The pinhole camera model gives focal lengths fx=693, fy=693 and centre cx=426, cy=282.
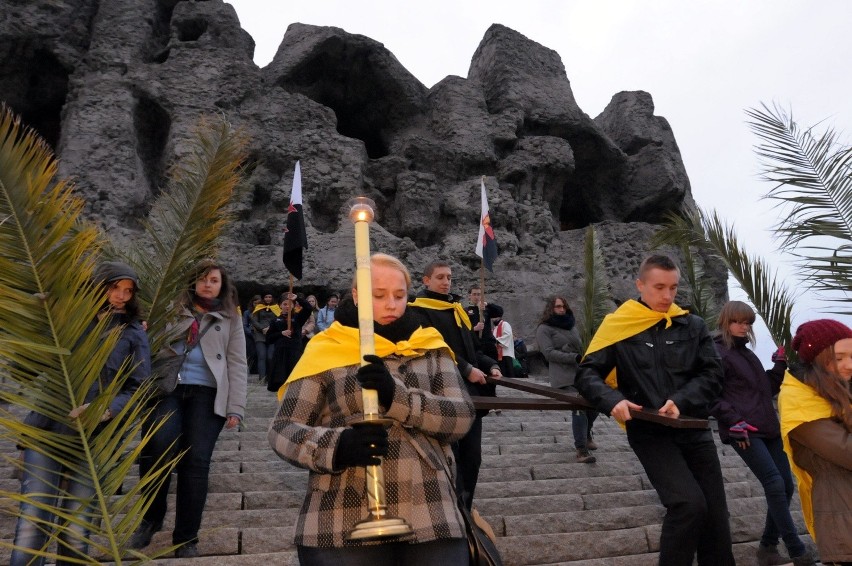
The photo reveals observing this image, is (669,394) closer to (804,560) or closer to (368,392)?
(804,560)

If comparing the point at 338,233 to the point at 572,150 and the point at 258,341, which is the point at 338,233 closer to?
the point at 258,341

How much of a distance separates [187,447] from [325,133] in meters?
15.5

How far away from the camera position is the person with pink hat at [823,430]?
275cm

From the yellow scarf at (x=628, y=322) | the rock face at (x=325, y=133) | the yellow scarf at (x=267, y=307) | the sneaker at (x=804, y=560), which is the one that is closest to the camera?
the yellow scarf at (x=628, y=322)

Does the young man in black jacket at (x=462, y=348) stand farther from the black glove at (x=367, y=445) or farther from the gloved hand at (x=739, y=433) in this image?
the black glove at (x=367, y=445)

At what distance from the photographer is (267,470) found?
5.82 metres

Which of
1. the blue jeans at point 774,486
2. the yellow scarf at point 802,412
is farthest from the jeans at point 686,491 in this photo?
the blue jeans at point 774,486

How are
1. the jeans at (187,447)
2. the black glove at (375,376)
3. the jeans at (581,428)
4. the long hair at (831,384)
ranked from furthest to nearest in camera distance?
the jeans at (581,428) < the jeans at (187,447) < the long hair at (831,384) < the black glove at (375,376)

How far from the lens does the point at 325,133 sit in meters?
18.6

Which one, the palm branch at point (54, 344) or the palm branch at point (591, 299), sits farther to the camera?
the palm branch at point (591, 299)

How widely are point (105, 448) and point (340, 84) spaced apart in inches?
800

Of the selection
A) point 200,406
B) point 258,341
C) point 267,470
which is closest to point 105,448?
point 200,406

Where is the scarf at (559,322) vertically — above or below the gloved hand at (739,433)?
above

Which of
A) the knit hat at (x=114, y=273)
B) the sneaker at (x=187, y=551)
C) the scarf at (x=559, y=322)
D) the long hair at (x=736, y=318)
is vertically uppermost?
the scarf at (x=559, y=322)
